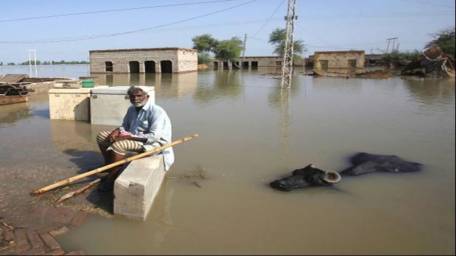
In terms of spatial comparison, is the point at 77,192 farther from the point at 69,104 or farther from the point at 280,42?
the point at 280,42

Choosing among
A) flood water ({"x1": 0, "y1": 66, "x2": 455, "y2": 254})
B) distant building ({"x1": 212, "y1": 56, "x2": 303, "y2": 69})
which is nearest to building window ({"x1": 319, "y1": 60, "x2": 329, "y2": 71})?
distant building ({"x1": 212, "y1": 56, "x2": 303, "y2": 69})

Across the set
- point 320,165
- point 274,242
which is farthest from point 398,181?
point 274,242

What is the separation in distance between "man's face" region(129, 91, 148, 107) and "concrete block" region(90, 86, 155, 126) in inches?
137

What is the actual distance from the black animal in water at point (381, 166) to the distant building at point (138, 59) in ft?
111

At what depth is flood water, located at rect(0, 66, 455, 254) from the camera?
3.61 metres

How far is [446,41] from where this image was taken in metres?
2.48

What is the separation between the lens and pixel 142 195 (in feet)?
13.1

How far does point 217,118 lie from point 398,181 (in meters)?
5.94

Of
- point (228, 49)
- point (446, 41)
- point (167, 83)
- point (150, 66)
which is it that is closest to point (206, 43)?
point (228, 49)

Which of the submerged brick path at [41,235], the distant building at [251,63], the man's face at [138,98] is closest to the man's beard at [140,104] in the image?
the man's face at [138,98]

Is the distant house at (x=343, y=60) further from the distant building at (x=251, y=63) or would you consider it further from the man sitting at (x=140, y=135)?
the man sitting at (x=140, y=135)

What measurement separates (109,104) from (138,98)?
410 centimetres

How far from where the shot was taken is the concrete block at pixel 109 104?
865 centimetres

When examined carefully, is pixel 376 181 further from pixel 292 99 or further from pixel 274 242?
pixel 292 99
